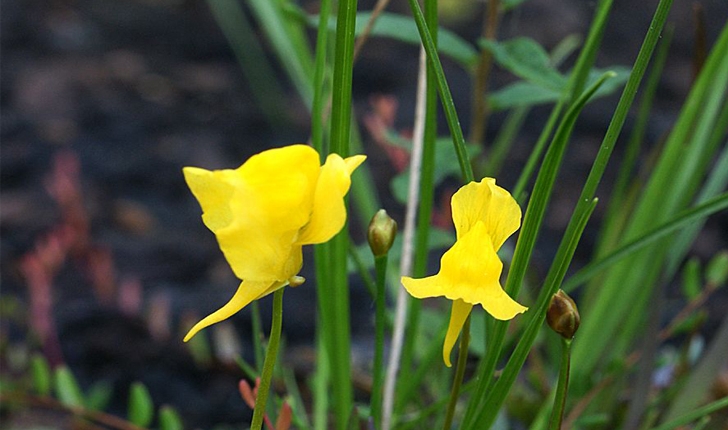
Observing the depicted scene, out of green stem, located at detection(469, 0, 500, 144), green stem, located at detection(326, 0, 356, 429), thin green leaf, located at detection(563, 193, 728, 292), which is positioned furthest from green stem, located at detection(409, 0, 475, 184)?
green stem, located at detection(469, 0, 500, 144)

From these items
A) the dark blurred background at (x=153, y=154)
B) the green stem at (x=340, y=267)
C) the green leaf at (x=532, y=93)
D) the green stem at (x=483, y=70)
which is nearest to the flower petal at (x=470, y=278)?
the green stem at (x=340, y=267)

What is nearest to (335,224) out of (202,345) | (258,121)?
(202,345)

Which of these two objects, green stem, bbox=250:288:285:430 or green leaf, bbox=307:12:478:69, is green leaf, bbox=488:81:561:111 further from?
green stem, bbox=250:288:285:430

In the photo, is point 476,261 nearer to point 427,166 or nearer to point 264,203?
point 264,203

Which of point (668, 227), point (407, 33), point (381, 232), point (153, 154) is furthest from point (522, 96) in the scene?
point (153, 154)

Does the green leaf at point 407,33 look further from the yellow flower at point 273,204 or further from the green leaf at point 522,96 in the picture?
the yellow flower at point 273,204

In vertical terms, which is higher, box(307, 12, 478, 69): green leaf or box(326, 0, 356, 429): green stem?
box(307, 12, 478, 69): green leaf
